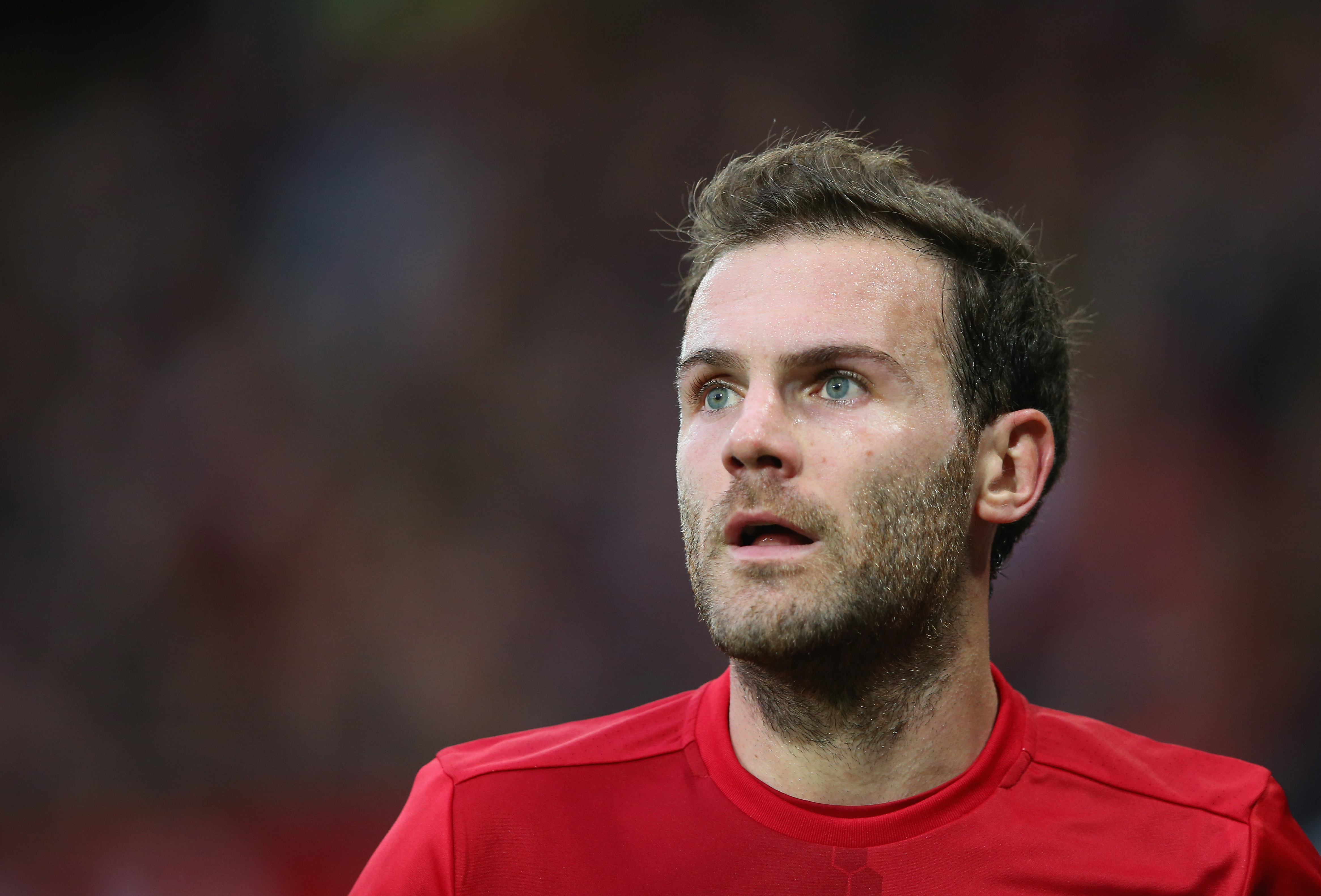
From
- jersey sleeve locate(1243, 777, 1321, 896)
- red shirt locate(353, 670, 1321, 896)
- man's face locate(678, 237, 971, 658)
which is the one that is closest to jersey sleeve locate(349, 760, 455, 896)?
red shirt locate(353, 670, 1321, 896)

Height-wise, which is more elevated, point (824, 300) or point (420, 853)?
point (824, 300)

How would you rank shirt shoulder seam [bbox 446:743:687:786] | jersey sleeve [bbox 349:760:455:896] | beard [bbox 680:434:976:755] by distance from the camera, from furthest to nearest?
1. shirt shoulder seam [bbox 446:743:687:786]
2. jersey sleeve [bbox 349:760:455:896]
3. beard [bbox 680:434:976:755]

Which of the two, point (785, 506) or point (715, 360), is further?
point (715, 360)

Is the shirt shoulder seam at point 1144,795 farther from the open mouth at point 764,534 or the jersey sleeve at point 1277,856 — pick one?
the open mouth at point 764,534

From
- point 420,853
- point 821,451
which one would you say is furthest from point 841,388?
point 420,853

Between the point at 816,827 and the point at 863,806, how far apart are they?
0.09 m

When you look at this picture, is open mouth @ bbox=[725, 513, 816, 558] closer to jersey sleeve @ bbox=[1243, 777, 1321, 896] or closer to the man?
the man

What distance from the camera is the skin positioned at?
166cm

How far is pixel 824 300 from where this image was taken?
1.76m

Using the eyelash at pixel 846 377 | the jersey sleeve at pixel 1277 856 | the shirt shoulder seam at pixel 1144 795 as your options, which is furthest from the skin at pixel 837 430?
the jersey sleeve at pixel 1277 856

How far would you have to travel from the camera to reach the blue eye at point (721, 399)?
6.04 feet

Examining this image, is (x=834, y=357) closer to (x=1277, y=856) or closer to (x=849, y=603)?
(x=849, y=603)

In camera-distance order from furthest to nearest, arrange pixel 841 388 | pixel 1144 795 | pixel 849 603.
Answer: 1. pixel 1144 795
2. pixel 841 388
3. pixel 849 603

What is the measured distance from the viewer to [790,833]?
5.58ft
